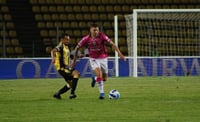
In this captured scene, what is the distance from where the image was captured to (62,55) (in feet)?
55.6

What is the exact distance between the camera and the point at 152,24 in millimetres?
35750

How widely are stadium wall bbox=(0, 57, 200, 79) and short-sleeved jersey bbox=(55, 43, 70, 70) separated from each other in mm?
15101

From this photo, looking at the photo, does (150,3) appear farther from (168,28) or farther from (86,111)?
(86,111)

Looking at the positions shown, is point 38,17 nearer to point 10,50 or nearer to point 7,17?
point 7,17

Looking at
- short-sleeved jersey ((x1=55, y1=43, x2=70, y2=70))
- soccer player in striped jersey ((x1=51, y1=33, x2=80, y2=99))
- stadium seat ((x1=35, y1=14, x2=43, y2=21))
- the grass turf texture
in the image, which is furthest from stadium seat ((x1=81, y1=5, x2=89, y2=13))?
the grass turf texture

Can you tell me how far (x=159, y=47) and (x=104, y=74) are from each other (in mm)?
18892

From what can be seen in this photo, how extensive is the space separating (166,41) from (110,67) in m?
4.14

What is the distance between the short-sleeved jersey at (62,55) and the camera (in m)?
16.9

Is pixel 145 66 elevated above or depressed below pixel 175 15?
below

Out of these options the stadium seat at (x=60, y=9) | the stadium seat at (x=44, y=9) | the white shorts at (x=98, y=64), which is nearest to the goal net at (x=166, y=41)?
the stadium seat at (x=60, y=9)

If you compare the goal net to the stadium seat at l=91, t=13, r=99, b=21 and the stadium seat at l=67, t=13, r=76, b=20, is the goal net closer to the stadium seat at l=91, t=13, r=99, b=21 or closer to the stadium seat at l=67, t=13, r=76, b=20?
the stadium seat at l=91, t=13, r=99, b=21

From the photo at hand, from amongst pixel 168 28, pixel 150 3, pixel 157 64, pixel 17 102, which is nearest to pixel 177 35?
pixel 168 28

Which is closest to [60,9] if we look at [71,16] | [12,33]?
[71,16]

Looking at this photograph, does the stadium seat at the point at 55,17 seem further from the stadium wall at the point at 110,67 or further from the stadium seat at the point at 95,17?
the stadium wall at the point at 110,67
